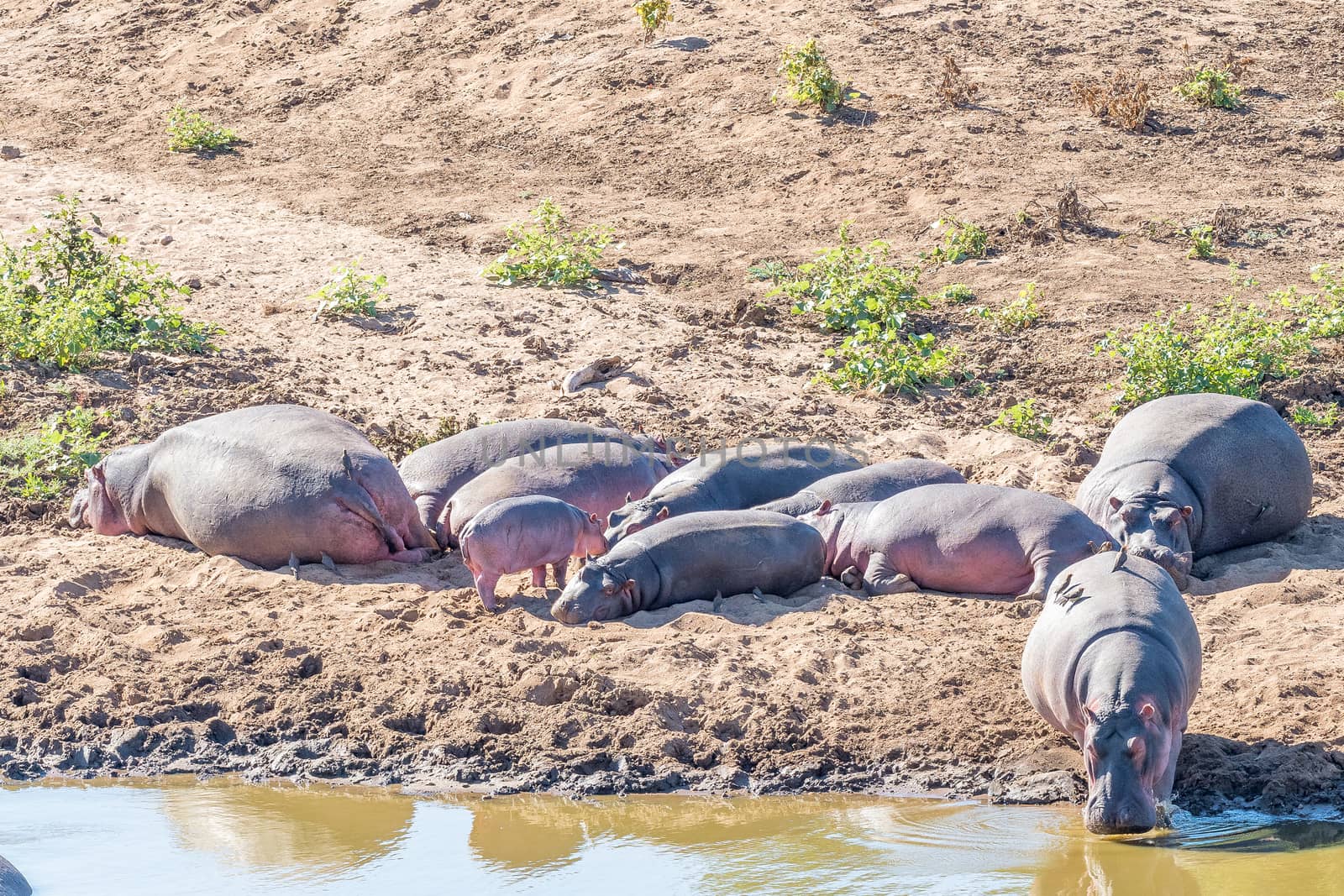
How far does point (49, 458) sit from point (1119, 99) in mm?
9523

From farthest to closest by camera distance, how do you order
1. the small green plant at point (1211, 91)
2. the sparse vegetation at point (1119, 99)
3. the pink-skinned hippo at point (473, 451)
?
the small green plant at point (1211, 91), the sparse vegetation at point (1119, 99), the pink-skinned hippo at point (473, 451)

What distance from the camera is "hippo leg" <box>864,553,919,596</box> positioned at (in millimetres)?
6992

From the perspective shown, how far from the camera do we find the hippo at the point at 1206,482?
716 cm

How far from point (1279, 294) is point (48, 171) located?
34.9 ft

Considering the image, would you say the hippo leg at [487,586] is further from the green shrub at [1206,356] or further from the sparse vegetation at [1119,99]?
the sparse vegetation at [1119,99]

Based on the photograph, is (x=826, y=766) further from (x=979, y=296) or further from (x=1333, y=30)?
(x=1333, y=30)

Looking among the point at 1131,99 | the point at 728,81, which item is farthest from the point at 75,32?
the point at 1131,99

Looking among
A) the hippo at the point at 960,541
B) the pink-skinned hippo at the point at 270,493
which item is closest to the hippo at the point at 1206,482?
the hippo at the point at 960,541

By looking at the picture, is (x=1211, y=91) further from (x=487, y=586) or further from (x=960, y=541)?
(x=487, y=586)

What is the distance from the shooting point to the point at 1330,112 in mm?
13609

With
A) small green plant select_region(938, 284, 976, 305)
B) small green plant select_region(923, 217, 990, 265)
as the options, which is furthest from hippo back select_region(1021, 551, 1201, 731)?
small green plant select_region(923, 217, 990, 265)

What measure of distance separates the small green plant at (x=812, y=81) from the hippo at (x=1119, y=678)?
9350mm

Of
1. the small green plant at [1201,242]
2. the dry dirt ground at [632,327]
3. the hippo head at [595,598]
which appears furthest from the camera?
the small green plant at [1201,242]

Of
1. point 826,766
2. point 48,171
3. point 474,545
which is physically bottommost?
point 826,766
